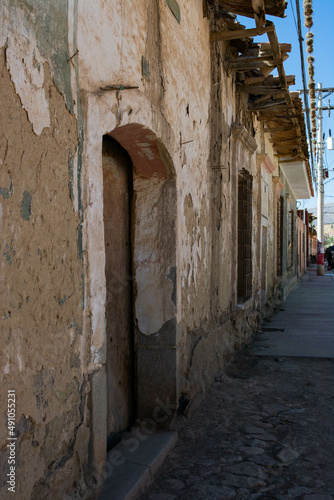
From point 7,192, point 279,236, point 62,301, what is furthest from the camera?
point 279,236

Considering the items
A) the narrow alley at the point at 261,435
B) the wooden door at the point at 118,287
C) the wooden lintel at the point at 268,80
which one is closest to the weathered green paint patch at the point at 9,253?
the wooden door at the point at 118,287

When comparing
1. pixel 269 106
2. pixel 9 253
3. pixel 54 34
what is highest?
pixel 269 106

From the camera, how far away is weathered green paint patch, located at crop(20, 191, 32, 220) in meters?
1.65

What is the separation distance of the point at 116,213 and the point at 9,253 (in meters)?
1.65

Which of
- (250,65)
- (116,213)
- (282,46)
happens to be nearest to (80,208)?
(116,213)

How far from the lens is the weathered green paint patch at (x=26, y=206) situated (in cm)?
165

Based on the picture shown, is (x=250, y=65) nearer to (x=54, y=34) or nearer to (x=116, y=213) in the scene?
(x=116, y=213)

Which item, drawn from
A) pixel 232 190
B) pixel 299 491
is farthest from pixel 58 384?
pixel 232 190

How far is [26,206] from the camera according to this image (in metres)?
1.67

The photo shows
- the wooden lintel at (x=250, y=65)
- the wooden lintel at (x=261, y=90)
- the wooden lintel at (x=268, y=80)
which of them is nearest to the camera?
the wooden lintel at (x=250, y=65)

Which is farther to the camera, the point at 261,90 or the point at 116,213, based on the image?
the point at 261,90

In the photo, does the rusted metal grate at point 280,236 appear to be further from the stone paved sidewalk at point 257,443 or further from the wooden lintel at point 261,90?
the stone paved sidewalk at point 257,443

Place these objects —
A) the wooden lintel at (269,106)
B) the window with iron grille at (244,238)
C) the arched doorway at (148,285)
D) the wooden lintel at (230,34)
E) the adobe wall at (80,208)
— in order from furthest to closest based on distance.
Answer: the wooden lintel at (269,106) → the window with iron grille at (244,238) → the wooden lintel at (230,34) → the arched doorway at (148,285) → the adobe wall at (80,208)

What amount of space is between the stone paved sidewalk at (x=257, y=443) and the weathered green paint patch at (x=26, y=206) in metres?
1.67
